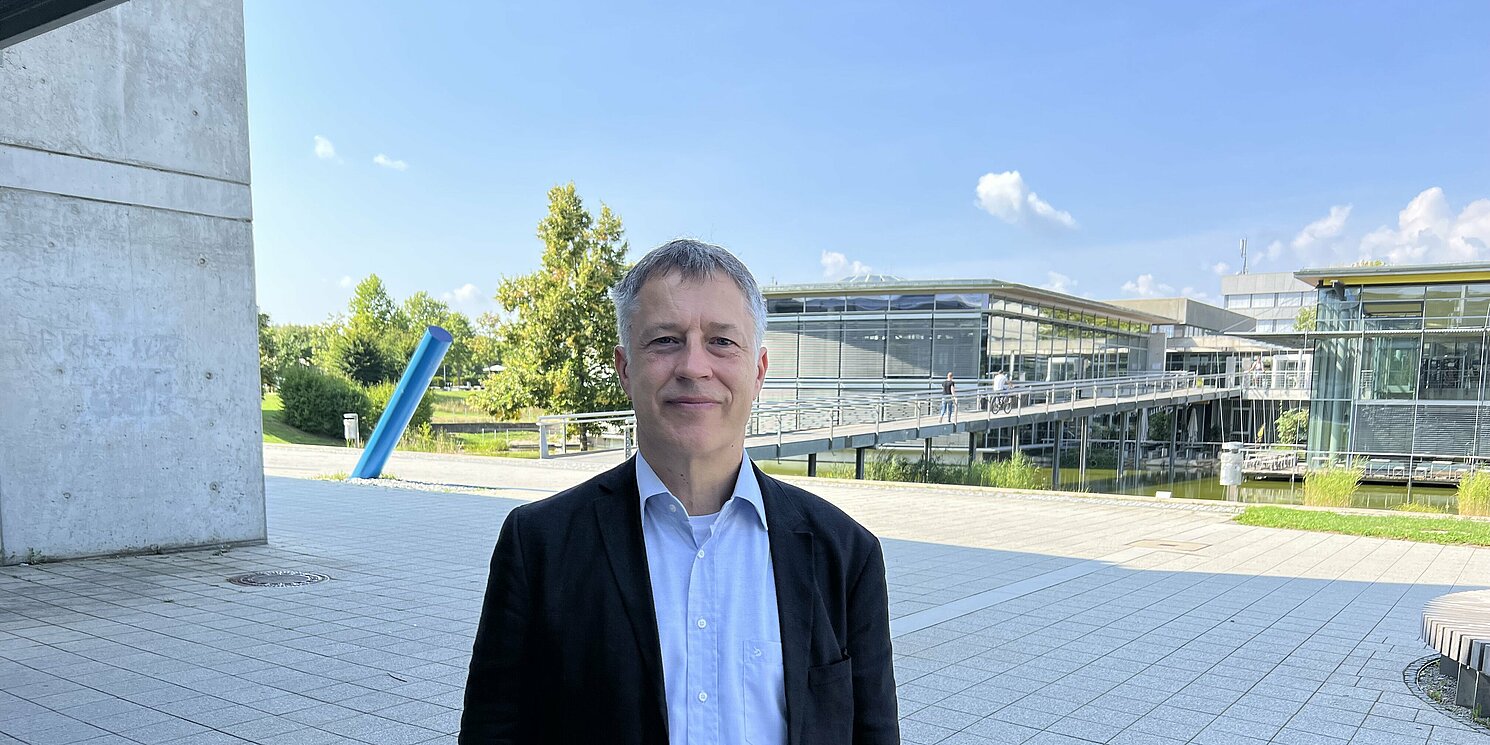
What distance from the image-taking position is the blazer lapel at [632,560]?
1.55 m

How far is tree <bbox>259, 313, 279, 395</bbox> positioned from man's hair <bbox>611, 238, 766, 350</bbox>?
41.9 m

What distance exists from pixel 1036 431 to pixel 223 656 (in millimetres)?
30055

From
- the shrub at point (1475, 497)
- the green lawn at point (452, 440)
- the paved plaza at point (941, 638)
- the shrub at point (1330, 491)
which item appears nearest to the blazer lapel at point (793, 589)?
the paved plaza at point (941, 638)

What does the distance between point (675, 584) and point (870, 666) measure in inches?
17.4

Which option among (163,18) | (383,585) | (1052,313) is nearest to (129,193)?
(163,18)

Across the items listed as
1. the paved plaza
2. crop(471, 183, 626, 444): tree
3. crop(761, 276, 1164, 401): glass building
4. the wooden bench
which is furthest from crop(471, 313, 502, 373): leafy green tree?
the wooden bench

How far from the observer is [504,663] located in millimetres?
1654

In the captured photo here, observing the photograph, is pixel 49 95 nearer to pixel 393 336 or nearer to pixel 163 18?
pixel 163 18

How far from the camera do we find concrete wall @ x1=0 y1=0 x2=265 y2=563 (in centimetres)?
780

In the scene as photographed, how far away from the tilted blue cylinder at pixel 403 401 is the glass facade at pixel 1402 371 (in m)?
23.8

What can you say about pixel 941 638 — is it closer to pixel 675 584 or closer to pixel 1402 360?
pixel 675 584

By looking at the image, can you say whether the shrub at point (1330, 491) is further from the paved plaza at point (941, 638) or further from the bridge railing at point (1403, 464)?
the bridge railing at point (1403, 464)

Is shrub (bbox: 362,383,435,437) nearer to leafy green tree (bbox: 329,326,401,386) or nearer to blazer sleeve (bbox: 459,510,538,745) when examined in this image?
leafy green tree (bbox: 329,326,401,386)

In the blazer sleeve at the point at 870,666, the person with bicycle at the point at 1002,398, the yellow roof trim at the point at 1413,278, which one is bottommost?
the person with bicycle at the point at 1002,398
